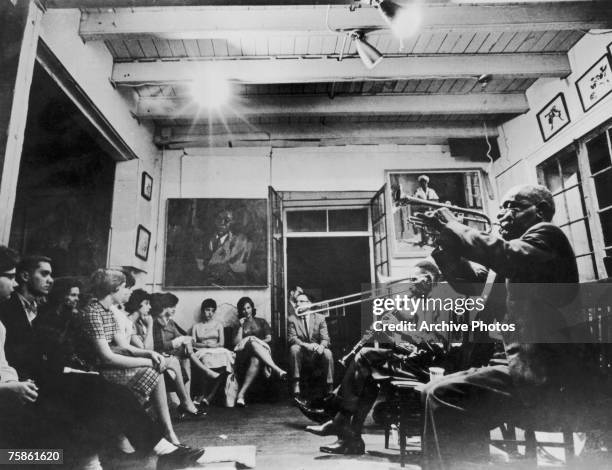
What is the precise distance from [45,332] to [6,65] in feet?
4.84

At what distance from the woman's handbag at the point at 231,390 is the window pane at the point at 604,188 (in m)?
3.42

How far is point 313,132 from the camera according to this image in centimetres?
434

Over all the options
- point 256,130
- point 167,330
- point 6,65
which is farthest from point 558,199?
point 6,65

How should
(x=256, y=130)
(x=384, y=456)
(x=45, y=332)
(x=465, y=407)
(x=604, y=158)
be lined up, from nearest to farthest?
(x=465, y=407), (x=45, y=332), (x=384, y=456), (x=604, y=158), (x=256, y=130)

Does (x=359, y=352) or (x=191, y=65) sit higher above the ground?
(x=191, y=65)

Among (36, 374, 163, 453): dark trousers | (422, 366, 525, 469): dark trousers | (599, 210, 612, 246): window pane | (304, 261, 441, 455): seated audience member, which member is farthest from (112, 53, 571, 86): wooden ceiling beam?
(422, 366, 525, 469): dark trousers

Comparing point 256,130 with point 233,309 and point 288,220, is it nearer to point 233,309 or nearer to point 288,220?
point 288,220

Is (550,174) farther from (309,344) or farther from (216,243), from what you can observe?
(216,243)

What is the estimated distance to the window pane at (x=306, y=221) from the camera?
13.6 feet

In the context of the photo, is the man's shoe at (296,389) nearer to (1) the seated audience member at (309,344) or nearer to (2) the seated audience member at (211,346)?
(1) the seated audience member at (309,344)

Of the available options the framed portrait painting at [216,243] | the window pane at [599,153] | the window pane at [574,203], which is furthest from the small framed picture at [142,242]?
the window pane at [599,153]

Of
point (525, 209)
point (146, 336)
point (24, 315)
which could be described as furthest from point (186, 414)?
point (525, 209)

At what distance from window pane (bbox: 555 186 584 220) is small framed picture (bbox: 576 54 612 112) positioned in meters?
0.67

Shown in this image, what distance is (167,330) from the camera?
3.69 meters
